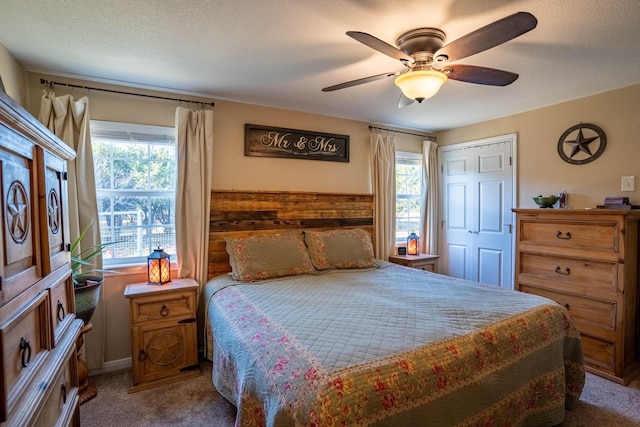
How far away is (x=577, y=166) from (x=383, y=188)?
189 centimetres

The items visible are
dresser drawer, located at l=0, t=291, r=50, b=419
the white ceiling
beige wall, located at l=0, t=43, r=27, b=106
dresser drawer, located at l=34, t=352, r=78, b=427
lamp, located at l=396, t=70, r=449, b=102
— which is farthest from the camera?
beige wall, located at l=0, t=43, r=27, b=106

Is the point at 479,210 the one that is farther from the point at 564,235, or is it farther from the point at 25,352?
the point at 25,352

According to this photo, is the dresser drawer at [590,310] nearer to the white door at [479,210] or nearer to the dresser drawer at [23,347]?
the white door at [479,210]

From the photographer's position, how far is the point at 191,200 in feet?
9.40

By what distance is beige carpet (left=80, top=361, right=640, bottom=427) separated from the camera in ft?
6.64

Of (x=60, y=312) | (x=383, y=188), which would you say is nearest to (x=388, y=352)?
(x=60, y=312)

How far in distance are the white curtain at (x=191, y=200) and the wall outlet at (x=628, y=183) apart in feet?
12.0

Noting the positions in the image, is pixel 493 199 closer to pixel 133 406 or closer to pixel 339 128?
pixel 339 128

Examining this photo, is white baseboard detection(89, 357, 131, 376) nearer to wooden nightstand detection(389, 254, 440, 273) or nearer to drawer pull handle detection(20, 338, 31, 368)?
drawer pull handle detection(20, 338, 31, 368)

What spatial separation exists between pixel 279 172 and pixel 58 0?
2103mm

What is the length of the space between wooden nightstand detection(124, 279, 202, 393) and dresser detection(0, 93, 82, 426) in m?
0.97

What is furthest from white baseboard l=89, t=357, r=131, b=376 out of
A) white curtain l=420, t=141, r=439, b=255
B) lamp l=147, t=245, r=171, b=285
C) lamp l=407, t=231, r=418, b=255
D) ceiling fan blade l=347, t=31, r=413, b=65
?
white curtain l=420, t=141, r=439, b=255

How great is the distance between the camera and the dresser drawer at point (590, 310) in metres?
2.51

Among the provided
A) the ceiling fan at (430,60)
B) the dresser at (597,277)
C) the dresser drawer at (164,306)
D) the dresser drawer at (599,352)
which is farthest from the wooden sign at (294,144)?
the dresser drawer at (599,352)
